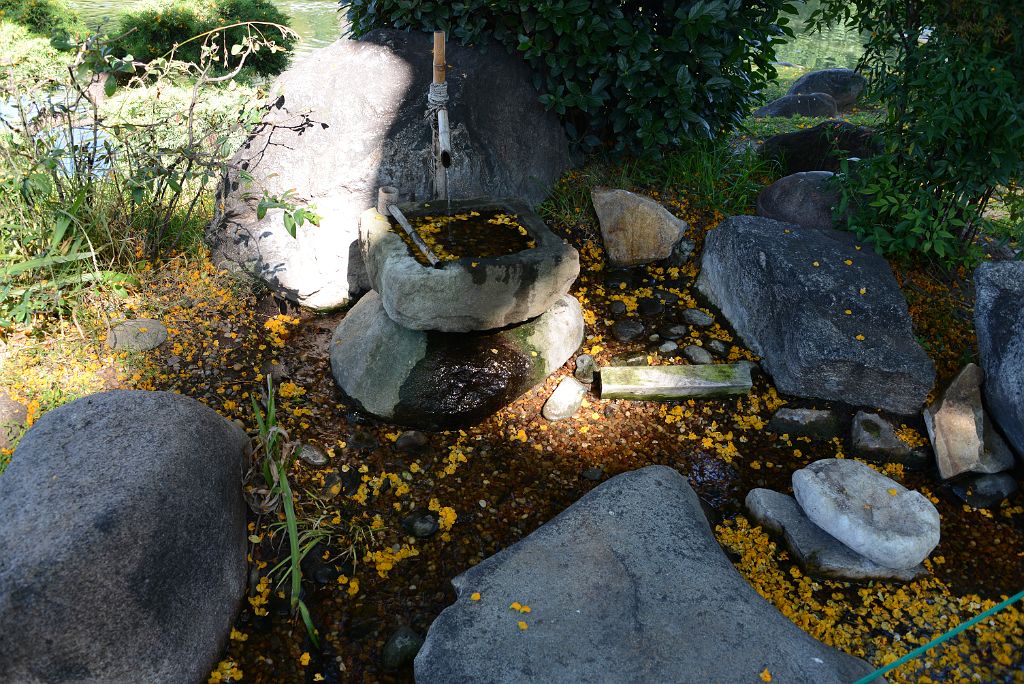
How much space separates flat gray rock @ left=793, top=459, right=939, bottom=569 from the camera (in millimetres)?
2547

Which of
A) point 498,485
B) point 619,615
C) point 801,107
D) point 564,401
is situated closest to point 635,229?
point 564,401

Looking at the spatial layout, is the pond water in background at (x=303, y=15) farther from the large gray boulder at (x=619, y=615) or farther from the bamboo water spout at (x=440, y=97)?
the large gray boulder at (x=619, y=615)

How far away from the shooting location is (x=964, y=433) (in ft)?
9.90

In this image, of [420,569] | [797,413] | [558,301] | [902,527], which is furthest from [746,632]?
[558,301]

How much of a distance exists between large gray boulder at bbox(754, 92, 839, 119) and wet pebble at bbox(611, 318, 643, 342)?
4915 mm

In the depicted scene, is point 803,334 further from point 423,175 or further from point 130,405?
point 130,405

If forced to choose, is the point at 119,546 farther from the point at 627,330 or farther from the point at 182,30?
the point at 182,30

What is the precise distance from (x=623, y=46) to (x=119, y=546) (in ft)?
11.7

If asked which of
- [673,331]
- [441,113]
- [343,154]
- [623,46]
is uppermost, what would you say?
[623,46]

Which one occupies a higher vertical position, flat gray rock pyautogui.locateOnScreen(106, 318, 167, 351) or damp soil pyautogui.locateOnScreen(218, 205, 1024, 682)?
flat gray rock pyautogui.locateOnScreen(106, 318, 167, 351)

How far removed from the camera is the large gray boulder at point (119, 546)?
192cm

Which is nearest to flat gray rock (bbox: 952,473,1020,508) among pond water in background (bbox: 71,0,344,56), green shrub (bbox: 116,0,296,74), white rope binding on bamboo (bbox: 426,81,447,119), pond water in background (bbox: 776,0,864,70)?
white rope binding on bamboo (bbox: 426,81,447,119)

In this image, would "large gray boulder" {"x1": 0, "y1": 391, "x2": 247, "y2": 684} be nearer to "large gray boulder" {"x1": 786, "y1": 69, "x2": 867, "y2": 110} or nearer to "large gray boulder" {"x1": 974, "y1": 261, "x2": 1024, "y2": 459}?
"large gray boulder" {"x1": 974, "y1": 261, "x2": 1024, "y2": 459}

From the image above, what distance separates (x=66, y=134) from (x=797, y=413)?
3.71m
